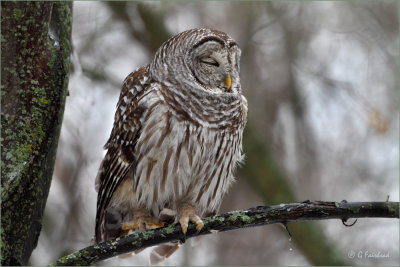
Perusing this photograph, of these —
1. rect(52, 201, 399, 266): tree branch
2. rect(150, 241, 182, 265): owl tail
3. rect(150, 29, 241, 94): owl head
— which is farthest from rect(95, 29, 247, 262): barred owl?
rect(52, 201, 399, 266): tree branch

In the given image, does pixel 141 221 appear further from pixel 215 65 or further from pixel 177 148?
pixel 215 65

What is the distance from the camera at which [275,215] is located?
2564 mm

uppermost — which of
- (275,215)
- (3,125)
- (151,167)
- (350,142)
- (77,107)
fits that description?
(350,142)

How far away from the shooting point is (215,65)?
11.3 ft

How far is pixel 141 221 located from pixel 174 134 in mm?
630

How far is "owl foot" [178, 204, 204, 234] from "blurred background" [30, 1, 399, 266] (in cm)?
190

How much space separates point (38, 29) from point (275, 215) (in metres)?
1.46

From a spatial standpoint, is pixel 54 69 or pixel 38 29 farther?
pixel 54 69

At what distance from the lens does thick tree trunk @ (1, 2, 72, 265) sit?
100 inches

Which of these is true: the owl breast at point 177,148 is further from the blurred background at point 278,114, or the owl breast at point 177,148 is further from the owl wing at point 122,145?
the blurred background at point 278,114

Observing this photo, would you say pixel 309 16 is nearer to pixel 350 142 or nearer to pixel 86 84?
pixel 350 142

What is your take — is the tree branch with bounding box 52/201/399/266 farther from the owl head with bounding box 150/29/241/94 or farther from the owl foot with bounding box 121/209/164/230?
the owl head with bounding box 150/29/241/94

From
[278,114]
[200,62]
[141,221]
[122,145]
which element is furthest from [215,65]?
[278,114]

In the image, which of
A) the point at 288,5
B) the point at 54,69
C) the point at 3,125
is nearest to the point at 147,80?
the point at 54,69
